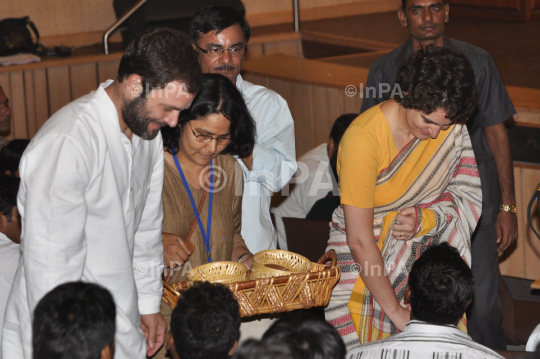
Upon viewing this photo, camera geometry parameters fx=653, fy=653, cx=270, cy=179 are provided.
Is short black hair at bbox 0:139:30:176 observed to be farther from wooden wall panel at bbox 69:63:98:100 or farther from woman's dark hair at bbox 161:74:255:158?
wooden wall panel at bbox 69:63:98:100

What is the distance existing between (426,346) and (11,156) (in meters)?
2.32

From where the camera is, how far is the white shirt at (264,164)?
2.38 m

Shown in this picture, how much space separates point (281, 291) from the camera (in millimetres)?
1734

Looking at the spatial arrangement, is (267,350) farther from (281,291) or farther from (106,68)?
(106,68)

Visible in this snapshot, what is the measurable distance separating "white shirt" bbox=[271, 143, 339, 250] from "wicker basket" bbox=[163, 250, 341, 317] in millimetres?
1458

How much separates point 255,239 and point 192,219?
17.6 inches

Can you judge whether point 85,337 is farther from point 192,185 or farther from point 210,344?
point 192,185

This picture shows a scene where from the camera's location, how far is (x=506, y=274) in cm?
354

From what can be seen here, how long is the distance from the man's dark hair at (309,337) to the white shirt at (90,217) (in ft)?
1.81

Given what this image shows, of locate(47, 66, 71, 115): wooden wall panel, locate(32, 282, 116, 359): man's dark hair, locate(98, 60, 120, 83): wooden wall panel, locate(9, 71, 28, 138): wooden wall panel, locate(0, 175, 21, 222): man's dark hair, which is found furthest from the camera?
locate(98, 60, 120, 83): wooden wall panel

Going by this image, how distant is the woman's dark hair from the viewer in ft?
6.64

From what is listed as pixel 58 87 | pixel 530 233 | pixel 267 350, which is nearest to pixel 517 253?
pixel 530 233

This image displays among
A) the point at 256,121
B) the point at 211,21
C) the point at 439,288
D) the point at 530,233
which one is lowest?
the point at 530,233

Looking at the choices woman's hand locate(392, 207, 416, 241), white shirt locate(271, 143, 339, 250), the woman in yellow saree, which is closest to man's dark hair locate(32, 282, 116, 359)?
the woman in yellow saree
